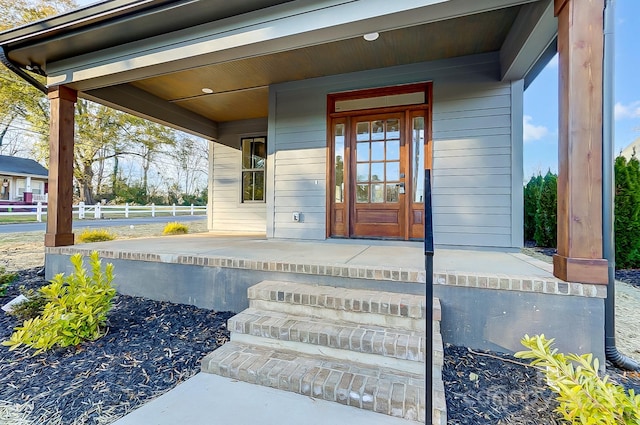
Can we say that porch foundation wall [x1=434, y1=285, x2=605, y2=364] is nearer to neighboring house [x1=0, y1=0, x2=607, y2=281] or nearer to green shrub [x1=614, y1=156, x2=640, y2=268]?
neighboring house [x1=0, y1=0, x2=607, y2=281]

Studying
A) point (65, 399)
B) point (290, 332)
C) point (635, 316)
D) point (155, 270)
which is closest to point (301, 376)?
point (290, 332)

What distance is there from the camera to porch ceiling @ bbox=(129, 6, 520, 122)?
10.8 ft

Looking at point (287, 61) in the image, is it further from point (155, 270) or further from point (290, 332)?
point (290, 332)

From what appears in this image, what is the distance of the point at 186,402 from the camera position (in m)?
1.62

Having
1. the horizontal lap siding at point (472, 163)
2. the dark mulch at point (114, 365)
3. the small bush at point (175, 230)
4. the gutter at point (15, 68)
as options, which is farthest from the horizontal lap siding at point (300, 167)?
the gutter at point (15, 68)

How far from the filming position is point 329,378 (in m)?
1.71

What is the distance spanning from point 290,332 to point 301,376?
0.33 meters

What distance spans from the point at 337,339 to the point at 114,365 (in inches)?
59.4

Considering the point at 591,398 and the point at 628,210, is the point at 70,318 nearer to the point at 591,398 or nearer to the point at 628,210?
the point at 591,398

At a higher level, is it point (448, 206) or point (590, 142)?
point (590, 142)

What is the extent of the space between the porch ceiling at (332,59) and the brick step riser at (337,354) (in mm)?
3209

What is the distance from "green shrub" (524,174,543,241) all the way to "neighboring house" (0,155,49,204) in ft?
79.2

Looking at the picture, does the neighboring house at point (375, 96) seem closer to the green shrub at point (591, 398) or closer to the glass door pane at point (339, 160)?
the glass door pane at point (339, 160)

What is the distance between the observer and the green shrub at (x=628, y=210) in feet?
15.8
